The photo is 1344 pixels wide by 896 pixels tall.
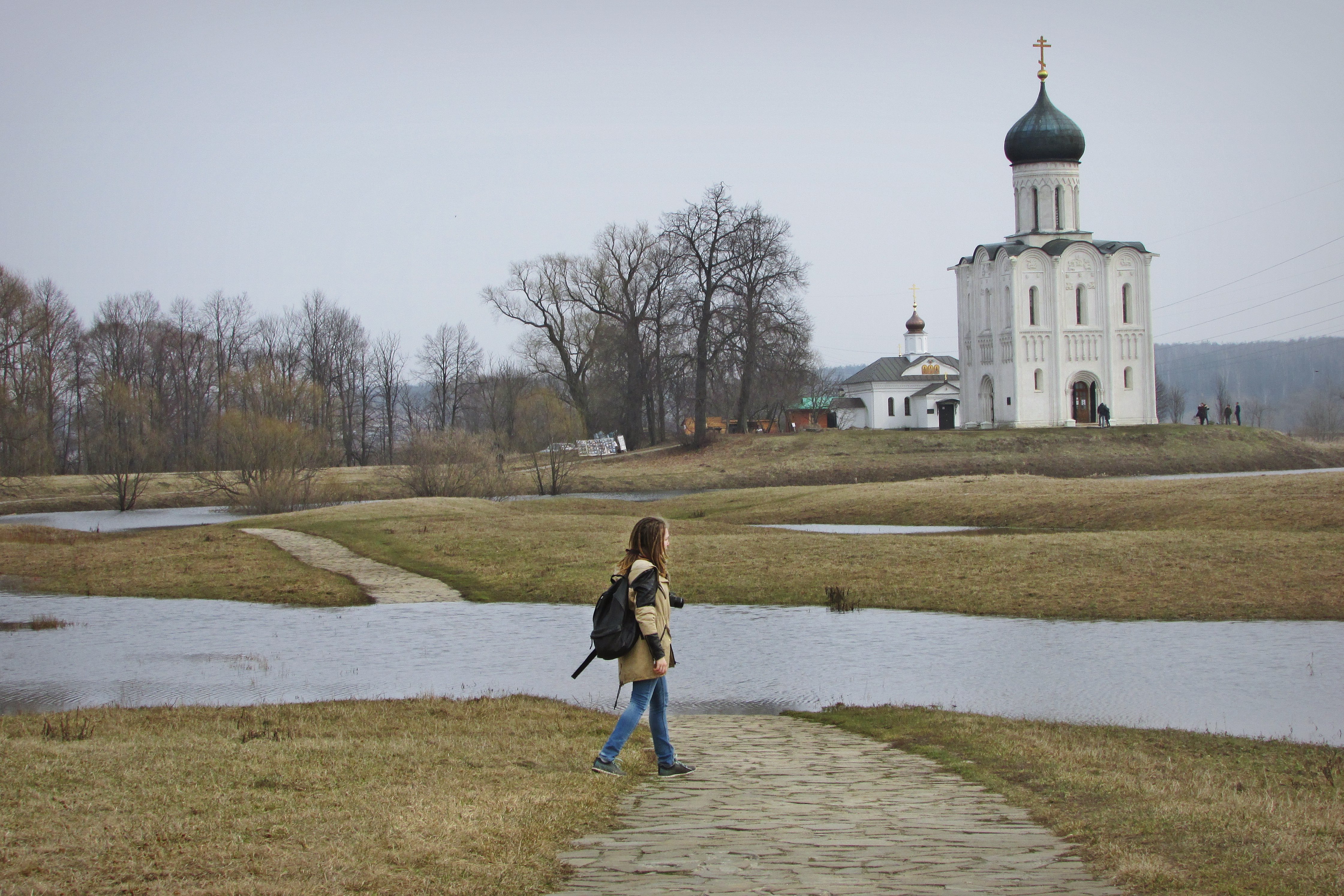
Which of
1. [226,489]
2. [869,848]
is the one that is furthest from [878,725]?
[226,489]

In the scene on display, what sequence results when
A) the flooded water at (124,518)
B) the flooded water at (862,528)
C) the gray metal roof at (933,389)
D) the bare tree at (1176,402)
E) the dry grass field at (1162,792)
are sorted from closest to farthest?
1. the dry grass field at (1162,792)
2. the flooded water at (862,528)
3. the flooded water at (124,518)
4. the gray metal roof at (933,389)
5. the bare tree at (1176,402)

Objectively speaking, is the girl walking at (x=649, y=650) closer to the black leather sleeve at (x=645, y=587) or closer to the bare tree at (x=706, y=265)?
the black leather sleeve at (x=645, y=587)

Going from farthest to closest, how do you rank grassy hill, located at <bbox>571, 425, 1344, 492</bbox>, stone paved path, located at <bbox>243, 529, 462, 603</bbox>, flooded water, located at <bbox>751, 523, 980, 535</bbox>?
grassy hill, located at <bbox>571, 425, 1344, 492</bbox> < flooded water, located at <bbox>751, 523, 980, 535</bbox> < stone paved path, located at <bbox>243, 529, 462, 603</bbox>

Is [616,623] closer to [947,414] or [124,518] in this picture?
[124,518]

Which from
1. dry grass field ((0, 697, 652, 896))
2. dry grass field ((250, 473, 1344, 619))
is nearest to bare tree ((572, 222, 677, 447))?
dry grass field ((250, 473, 1344, 619))

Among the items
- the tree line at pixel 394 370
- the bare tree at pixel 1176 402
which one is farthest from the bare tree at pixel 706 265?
the bare tree at pixel 1176 402

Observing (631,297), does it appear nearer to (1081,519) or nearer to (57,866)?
(1081,519)

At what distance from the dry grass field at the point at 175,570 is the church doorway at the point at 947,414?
232 feet

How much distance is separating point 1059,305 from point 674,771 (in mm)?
69556

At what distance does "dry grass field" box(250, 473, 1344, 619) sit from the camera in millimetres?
19406

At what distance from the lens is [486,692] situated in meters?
13.7

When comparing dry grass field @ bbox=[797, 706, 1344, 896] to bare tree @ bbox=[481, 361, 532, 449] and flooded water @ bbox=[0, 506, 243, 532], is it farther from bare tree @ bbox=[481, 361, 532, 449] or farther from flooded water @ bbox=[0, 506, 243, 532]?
bare tree @ bbox=[481, 361, 532, 449]

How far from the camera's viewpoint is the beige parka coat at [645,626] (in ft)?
28.9

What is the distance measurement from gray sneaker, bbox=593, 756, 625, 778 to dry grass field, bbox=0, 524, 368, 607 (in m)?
14.1
